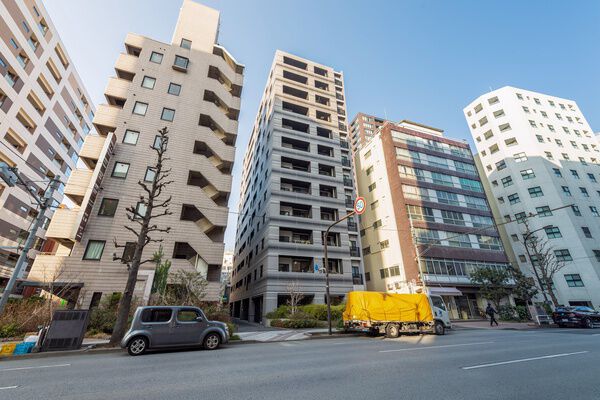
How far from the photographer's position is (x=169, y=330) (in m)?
10.5

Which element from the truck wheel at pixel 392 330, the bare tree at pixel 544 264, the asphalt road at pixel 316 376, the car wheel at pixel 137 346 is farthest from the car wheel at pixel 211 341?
the bare tree at pixel 544 264

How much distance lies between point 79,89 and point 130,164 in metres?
32.0

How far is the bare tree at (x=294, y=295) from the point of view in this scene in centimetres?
2436

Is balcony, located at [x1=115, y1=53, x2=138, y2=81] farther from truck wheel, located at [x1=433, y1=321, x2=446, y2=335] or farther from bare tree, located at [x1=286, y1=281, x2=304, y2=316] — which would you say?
truck wheel, located at [x1=433, y1=321, x2=446, y2=335]

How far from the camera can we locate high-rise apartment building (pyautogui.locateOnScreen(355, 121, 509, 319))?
3184 cm

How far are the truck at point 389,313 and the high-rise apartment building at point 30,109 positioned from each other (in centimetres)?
3097

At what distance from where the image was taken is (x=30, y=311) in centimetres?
1461

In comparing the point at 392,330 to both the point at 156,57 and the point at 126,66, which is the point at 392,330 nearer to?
the point at 126,66

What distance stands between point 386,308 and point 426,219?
23.6 m

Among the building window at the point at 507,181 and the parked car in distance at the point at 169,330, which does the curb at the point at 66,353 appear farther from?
the building window at the point at 507,181

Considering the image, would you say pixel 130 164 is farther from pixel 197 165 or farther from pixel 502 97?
pixel 502 97

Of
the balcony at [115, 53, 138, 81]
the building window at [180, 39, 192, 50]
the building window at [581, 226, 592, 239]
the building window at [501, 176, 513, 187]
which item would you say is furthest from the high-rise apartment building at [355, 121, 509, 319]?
the balcony at [115, 53, 138, 81]

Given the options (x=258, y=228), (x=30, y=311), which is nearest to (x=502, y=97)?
(x=258, y=228)

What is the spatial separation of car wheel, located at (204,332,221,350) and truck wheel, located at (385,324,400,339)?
30.5 ft
